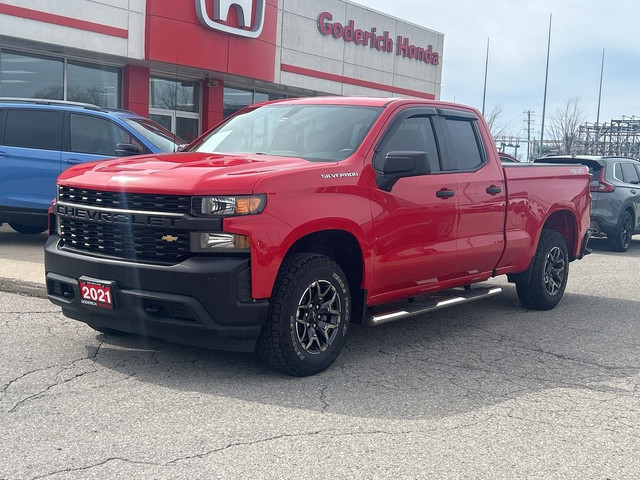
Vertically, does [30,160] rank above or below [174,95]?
below

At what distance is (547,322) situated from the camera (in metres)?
7.62

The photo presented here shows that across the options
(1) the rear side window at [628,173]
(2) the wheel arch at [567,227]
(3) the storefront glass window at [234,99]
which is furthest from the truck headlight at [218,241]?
(3) the storefront glass window at [234,99]

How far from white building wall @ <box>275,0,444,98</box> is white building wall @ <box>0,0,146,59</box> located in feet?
18.3

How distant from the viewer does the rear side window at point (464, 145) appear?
6.83m

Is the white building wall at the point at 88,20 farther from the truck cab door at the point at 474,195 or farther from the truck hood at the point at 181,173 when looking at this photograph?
the truck cab door at the point at 474,195

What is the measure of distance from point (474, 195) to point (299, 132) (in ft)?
5.48

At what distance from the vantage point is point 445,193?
639cm

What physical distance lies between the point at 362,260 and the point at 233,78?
Result: 56.8 ft

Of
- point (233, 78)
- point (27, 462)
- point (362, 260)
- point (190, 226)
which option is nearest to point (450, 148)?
point (362, 260)

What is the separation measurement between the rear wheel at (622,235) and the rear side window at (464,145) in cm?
802

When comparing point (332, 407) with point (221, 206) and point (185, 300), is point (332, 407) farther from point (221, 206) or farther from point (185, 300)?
point (221, 206)

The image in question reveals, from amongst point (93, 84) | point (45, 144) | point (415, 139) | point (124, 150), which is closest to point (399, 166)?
point (415, 139)

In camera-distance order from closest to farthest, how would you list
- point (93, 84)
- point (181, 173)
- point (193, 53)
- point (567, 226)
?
point (181, 173) < point (567, 226) < point (93, 84) < point (193, 53)

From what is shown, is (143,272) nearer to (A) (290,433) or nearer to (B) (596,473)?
(A) (290,433)
